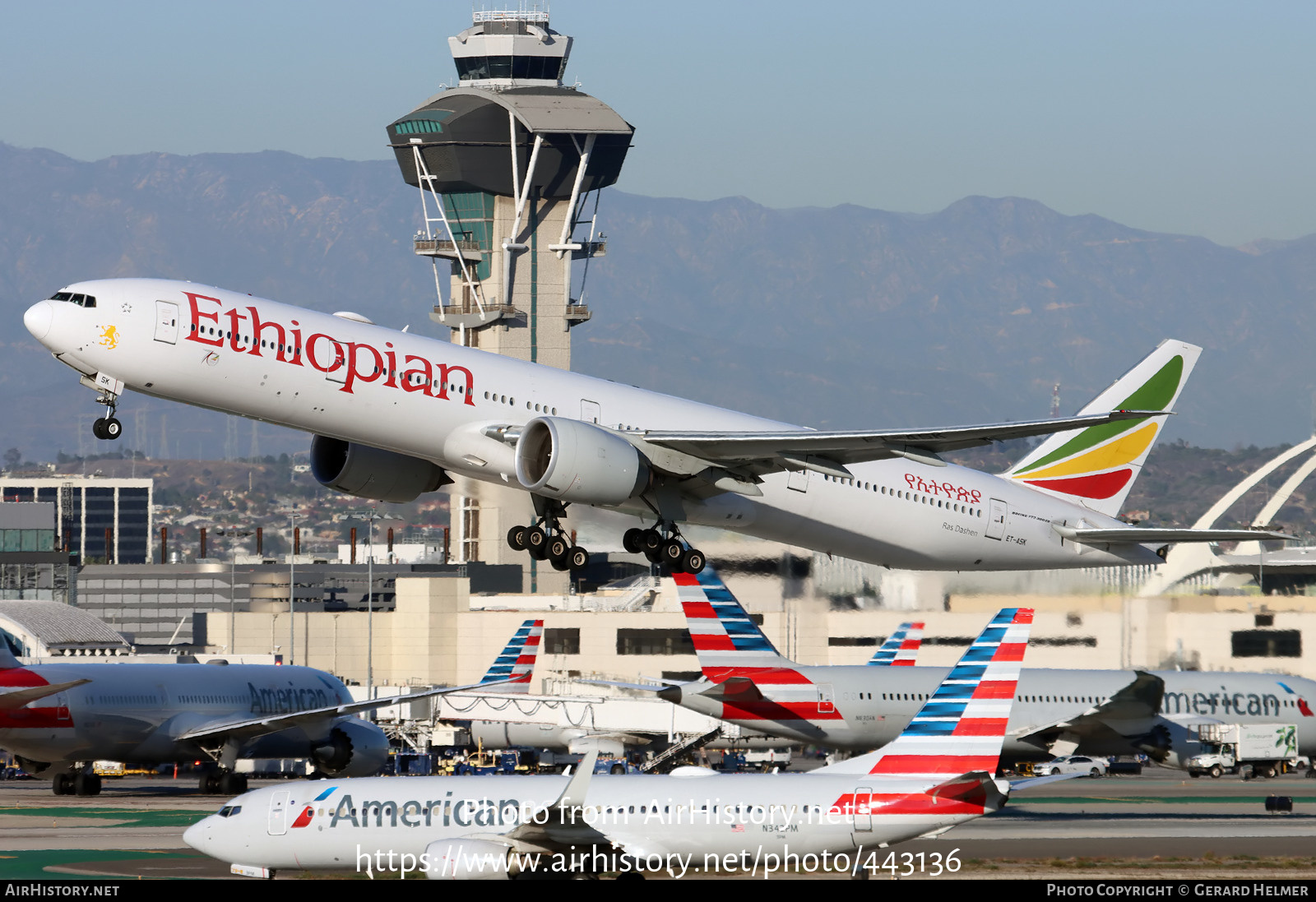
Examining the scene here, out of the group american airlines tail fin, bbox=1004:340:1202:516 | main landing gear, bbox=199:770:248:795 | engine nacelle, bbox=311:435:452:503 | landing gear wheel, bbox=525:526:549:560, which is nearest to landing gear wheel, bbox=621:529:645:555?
landing gear wheel, bbox=525:526:549:560

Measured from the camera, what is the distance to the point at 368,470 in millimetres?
41625

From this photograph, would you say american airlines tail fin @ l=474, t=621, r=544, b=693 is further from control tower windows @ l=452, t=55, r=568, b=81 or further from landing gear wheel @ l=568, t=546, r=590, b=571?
control tower windows @ l=452, t=55, r=568, b=81

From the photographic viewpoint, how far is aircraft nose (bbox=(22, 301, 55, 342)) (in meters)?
35.1

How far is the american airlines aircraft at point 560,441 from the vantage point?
1379 inches

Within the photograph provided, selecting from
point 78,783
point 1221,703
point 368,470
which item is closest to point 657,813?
point 368,470

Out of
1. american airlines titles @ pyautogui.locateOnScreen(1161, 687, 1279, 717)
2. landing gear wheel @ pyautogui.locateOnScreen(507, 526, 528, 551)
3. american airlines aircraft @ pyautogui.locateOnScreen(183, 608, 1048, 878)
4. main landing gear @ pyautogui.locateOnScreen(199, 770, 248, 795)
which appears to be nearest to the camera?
american airlines aircraft @ pyautogui.locateOnScreen(183, 608, 1048, 878)

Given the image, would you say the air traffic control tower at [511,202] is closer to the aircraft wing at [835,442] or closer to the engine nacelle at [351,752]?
the engine nacelle at [351,752]

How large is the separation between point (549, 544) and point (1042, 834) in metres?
16.3

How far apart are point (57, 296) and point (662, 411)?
516 inches

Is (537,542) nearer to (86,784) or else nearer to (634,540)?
(634,540)

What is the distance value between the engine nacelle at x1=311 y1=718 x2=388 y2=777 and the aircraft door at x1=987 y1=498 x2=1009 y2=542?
1039 inches

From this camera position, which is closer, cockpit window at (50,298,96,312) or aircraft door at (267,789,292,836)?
cockpit window at (50,298,96,312)

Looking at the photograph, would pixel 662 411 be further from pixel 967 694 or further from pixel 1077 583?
pixel 1077 583

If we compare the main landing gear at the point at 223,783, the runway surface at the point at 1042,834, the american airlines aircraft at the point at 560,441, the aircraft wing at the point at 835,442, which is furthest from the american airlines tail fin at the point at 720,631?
the main landing gear at the point at 223,783
